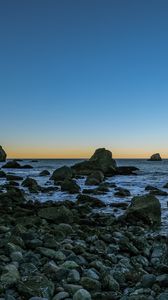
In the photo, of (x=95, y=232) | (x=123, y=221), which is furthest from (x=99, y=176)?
(x=95, y=232)

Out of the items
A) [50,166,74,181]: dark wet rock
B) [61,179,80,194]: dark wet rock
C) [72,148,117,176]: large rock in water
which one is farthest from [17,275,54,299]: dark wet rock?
[72,148,117,176]: large rock in water

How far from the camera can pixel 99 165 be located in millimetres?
58750

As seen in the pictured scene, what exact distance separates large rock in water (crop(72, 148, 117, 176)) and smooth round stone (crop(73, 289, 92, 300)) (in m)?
49.8

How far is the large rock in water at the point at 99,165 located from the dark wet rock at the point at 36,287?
49.4 meters

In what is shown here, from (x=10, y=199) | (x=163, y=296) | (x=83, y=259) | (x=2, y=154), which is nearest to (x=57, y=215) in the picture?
(x=83, y=259)

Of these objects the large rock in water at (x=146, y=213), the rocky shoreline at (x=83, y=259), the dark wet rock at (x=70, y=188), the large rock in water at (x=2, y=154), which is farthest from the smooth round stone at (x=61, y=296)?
the large rock in water at (x=2, y=154)

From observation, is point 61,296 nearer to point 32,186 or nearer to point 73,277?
point 73,277

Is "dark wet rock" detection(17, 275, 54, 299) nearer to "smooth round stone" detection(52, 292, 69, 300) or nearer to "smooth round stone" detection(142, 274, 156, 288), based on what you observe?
"smooth round stone" detection(52, 292, 69, 300)

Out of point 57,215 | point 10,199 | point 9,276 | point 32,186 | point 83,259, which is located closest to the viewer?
point 9,276

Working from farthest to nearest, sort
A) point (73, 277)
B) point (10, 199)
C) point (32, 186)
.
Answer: point (32, 186) < point (10, 199) < point (73, 277)

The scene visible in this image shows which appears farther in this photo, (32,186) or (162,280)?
(32,186)

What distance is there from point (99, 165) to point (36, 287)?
52.3 m

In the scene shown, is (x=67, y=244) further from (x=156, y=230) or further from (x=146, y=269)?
(x=156, y=230)

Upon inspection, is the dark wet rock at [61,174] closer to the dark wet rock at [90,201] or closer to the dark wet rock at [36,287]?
the dark wet rock at [90,201]
